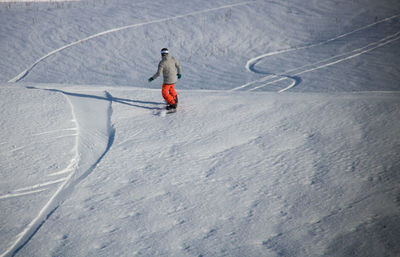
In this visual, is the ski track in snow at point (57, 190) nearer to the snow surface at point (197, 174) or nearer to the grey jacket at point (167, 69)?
the snow surface at point (197, 174)

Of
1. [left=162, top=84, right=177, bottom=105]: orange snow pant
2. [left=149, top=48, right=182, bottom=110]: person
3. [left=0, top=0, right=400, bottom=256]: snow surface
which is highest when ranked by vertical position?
[left=149, top=48, right=182, bottom=110]: person

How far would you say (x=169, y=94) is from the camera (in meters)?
6.18

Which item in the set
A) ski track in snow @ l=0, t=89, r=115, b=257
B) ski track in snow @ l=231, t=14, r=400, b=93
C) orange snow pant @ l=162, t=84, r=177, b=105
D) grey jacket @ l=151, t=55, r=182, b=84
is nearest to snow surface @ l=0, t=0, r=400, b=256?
ski track in snow @ l=0, t=89, r=115, b=257

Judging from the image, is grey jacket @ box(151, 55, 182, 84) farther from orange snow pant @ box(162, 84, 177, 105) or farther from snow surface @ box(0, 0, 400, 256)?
snow surface @ box(0, 0, 400, 256)

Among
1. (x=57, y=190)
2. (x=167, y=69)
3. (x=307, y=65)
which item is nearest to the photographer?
(x=57, y=190)

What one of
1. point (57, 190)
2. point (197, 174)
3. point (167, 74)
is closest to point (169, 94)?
point (167, 74)

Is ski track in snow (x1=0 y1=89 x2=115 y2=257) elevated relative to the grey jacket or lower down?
lower down

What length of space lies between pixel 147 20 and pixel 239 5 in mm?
5421

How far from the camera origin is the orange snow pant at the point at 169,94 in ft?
19.8

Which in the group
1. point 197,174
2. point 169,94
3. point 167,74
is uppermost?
point 167,74

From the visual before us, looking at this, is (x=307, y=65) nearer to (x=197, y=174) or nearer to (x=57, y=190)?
(x=197, y=174)

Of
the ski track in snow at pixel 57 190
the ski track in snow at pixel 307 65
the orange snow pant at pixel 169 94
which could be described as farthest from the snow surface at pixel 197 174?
the ski track in snow at pixel 307 65

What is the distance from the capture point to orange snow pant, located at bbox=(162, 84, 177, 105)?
6043 millimetres

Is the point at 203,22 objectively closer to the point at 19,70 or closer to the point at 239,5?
the point at 239,5
